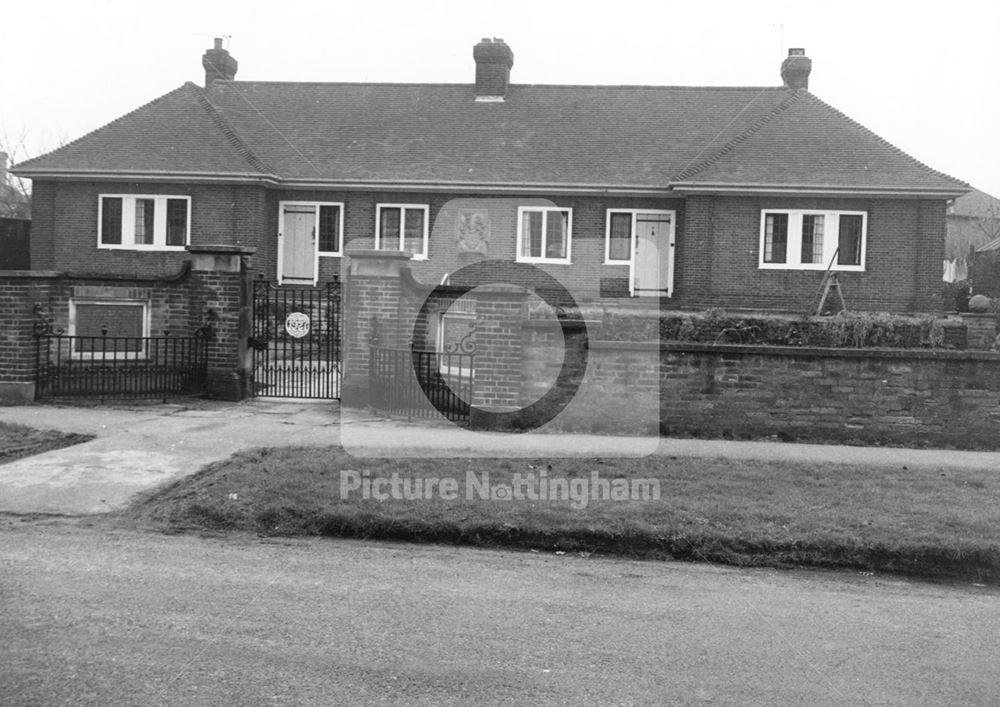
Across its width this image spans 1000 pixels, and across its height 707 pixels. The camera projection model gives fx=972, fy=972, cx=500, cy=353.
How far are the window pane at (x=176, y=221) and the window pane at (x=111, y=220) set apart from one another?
144 centimetres

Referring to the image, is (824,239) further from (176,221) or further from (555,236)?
(176,221)

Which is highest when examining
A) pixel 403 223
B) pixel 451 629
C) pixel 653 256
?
pixel 403 223

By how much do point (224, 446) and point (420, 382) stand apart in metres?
3.36

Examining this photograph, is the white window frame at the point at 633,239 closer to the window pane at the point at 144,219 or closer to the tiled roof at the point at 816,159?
the tiled roof at the point at 816,159

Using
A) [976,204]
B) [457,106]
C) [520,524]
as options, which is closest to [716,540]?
[520,524]

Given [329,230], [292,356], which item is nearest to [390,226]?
[329,230]

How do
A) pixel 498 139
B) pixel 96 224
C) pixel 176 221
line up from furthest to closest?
pixel 498 139
pixel 96 224
pixel 176 221

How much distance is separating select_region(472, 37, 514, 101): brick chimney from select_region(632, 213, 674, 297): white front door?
22.3 feet

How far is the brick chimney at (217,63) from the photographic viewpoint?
105 feet

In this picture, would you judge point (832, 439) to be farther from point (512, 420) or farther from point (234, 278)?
point (234, 278)

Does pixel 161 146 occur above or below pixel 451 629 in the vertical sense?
above

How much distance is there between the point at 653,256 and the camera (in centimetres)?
2714

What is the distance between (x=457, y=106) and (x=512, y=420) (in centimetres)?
2034

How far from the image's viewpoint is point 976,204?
67.8m
